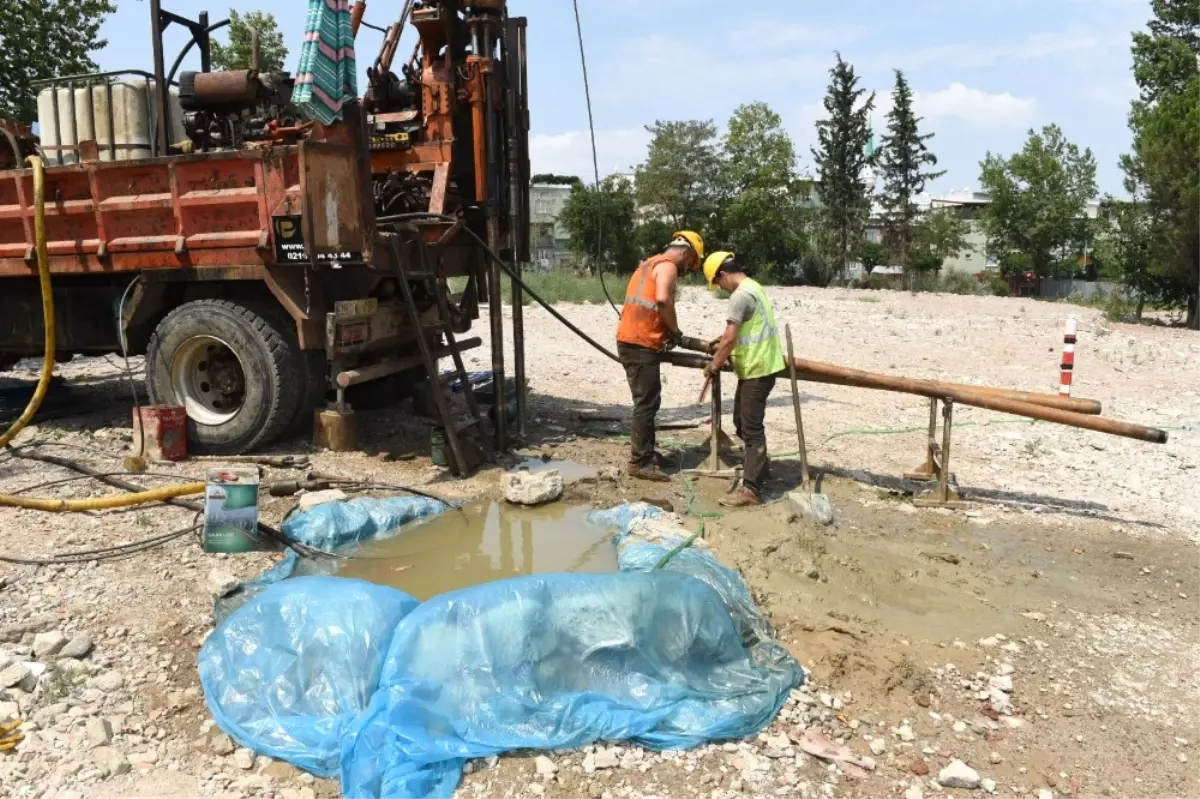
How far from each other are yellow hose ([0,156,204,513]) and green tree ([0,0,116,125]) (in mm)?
9815

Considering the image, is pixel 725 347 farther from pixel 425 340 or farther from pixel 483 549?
pixel 425 340

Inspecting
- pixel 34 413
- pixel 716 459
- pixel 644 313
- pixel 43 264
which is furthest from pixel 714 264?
pixel 34 413

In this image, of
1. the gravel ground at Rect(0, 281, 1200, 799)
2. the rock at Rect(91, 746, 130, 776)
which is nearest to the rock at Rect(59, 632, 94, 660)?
the gravel ground at Rect(0, 281, 1200, 799)

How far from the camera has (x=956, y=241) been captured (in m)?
41.4

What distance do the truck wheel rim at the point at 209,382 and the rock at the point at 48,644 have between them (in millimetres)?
3085

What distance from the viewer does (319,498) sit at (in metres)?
5.32

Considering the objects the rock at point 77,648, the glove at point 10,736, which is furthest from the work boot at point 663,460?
the glove at point 10,736

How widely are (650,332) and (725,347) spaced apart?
2.25 feet

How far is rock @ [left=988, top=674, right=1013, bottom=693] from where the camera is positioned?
352 cm

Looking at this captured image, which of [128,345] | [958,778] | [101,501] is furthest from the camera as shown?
[128,345]

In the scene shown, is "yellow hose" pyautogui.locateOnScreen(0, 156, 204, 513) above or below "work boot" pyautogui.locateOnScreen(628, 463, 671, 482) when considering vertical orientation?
above

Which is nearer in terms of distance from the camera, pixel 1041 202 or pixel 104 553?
pixel 104 553

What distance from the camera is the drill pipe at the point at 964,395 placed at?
5.27 m

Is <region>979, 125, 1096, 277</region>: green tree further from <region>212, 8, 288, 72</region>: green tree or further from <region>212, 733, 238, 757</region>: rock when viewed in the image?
<region>212, 733, 238, 757</region>: rock
